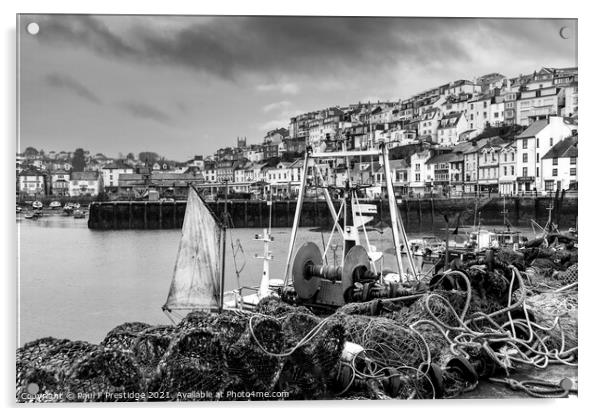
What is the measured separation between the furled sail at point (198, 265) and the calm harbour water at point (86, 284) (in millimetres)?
1151

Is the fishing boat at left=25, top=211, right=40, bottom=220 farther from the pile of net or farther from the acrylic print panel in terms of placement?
the pile of net

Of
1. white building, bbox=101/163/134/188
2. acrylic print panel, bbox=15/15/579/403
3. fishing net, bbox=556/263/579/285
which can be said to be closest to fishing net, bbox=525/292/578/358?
acrylic print panel, bbox=15/15/579/403

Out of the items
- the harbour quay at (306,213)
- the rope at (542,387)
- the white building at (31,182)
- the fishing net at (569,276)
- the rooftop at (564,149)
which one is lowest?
the rope at (542,387)

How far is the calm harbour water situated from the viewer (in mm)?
4336

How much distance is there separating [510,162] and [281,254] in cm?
719

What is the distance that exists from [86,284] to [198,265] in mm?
3094

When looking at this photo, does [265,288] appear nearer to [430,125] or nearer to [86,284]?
[86,284]

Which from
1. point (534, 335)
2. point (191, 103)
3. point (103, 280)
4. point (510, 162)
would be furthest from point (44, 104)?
point (510, 162)

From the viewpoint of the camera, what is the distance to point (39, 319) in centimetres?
453

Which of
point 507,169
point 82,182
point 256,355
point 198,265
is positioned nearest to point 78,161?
point 198,265

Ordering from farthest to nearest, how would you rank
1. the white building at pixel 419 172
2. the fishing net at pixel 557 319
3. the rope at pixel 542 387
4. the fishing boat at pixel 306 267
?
the white building at pixel 419 172 < the fishing boat at pixel 306 267 < the fishing net at pixel 557 319 < the rope at pixel 542 387

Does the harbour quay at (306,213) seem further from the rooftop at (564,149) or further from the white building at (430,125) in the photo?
the rooftop at (564,149)

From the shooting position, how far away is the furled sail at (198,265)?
6.23m

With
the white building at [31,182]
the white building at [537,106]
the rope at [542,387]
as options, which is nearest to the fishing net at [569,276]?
the white building at [537,106]
